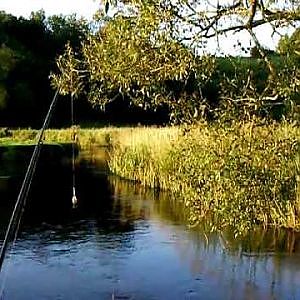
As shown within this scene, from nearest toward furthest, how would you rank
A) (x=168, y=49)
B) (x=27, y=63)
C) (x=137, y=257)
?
(x=168, y=49) → (x=137, y=257) → (x=27, y=63)

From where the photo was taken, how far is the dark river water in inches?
269

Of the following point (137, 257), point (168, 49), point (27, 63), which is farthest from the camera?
point (27, 63)

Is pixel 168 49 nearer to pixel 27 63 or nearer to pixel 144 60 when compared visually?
pixel 144 60

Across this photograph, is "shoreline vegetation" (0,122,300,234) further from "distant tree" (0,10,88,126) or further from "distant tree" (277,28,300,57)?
"distant tree" (0,10,88,126)

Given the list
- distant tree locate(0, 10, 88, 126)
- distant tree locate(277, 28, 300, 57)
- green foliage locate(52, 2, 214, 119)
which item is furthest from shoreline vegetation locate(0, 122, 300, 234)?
distant tree locate(0, 10, 88, 126)

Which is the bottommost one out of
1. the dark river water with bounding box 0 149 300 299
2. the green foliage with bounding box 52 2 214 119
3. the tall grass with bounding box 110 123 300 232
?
the dark river water with bounding box 0 149 300 299

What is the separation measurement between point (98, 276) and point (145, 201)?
453 centimetres

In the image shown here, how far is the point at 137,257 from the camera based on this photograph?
26.4ft

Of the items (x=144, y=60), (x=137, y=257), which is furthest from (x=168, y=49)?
(x=137, y=257)

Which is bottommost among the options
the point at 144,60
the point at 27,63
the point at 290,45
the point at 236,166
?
the point at 236,166

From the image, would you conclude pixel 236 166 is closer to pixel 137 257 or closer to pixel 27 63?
pixel 137 257

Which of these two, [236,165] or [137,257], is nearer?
[236,165]

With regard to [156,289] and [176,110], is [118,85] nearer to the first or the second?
[176,110]

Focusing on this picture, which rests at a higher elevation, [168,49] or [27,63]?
[27,63]
